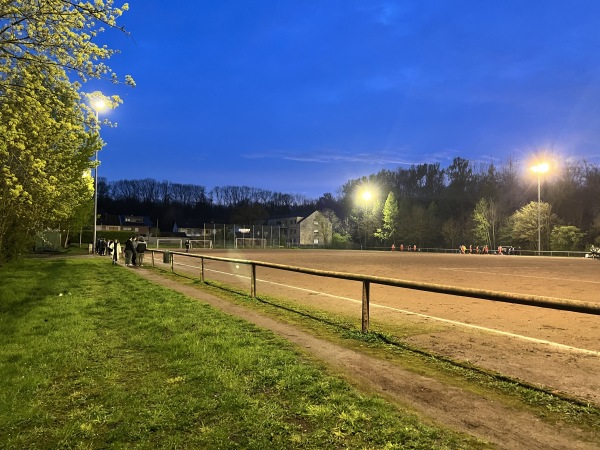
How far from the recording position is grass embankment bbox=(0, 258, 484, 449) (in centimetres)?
311

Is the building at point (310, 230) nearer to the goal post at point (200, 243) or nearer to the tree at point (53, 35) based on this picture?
the goal post at point (200, 243)

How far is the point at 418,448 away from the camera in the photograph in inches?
115

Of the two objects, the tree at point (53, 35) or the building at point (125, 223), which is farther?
the building at point (125, 223)

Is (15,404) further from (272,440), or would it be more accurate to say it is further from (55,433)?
(272,440)

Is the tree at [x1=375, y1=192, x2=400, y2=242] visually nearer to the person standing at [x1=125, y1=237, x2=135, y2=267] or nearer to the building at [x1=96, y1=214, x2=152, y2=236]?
the building at [x1=96, y1=214, x2=152, y2=236]

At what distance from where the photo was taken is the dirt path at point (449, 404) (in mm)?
3162

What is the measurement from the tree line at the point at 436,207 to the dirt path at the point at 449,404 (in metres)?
53.9

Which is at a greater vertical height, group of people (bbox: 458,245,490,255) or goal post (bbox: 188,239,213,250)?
Answer: goal post (bbox: 188,239,213,250)

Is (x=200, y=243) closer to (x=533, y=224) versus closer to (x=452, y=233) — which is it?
(x=452, y=233)

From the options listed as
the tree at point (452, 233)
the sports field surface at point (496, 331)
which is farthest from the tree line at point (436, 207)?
the sports field surface at point (496, 331)

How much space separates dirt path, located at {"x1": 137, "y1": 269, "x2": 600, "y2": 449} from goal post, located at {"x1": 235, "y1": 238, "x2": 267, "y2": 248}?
62031 mm

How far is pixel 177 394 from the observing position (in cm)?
394

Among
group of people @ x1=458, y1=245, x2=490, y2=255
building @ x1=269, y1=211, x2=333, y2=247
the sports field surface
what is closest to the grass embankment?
the sports field surface

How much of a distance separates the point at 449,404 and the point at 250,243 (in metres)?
68.8
